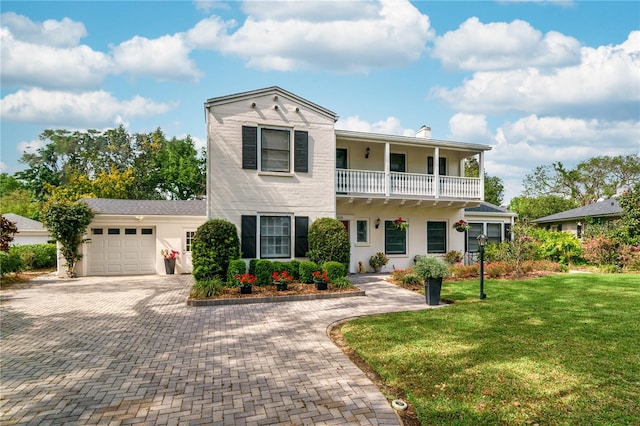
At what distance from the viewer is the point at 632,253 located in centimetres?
1568

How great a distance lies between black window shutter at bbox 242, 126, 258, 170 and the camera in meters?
12.6

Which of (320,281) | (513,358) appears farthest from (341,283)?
(513,358)

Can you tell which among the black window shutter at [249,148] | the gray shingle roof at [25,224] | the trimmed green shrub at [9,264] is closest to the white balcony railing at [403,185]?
the black window shutter at [249,148]

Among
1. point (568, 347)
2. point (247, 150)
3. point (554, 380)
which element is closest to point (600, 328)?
point (568, 347)

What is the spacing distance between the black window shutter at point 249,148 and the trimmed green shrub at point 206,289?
4.37 meters

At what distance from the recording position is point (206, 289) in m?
10.0

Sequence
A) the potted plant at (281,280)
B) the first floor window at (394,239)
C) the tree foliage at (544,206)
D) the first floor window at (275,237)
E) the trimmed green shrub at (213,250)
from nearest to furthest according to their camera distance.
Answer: the potted plant at (281,280) → the trimmed green shrub at (213,250) → the first floor window at (275,237) → the first floor window at (394,239) → the tree foliage at (544,206)

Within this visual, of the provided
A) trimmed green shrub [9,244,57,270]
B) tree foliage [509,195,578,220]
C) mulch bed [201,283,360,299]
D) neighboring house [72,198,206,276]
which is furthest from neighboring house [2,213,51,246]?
tree foliage [509,195,578,220]

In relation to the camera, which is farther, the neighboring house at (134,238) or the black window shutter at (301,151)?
the neighboring house at (134,238)

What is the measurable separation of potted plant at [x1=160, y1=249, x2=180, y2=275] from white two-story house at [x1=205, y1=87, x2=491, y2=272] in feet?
18.7

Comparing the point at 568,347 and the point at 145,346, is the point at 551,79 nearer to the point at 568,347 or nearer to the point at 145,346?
the point at 568,347

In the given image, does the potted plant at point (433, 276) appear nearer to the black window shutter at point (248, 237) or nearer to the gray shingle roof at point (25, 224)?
the black window shutter at point (248, 237)

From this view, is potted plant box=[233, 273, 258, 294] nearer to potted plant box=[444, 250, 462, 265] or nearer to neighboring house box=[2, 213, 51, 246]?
potted plant box=[444, 250, 462, 265]

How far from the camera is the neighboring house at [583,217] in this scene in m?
21.4
